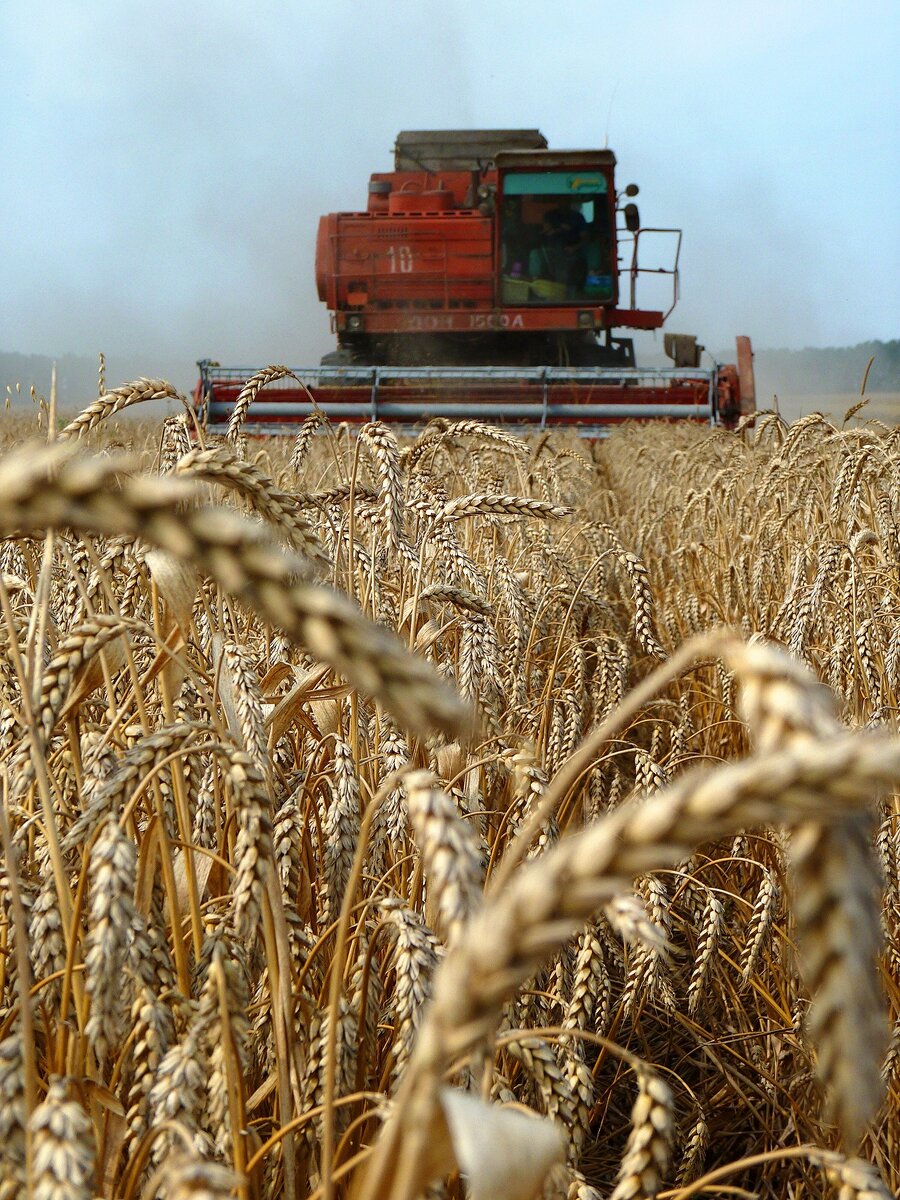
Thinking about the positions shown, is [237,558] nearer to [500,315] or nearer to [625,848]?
[625,848]

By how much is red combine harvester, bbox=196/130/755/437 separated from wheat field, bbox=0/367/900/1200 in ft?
28.5

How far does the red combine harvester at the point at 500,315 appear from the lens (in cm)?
1180

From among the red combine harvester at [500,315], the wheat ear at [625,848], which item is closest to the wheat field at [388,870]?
the wheat ear at [625,848]

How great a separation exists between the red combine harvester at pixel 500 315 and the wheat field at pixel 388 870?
342 inches

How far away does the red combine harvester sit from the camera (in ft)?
38.7

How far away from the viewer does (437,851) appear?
61cm

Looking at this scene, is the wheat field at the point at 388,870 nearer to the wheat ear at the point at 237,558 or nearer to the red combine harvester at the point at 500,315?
the wheat ear at the point at 237,558

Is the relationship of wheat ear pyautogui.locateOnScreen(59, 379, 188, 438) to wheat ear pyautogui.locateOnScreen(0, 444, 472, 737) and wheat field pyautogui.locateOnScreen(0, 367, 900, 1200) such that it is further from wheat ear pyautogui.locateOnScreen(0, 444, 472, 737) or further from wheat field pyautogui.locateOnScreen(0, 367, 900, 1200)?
wheat ear pyautogui.locateOnScreen(0, 444, 472, 737)

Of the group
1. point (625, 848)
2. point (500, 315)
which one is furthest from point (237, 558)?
point (500, 315)

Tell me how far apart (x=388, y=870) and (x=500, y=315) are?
519 inches

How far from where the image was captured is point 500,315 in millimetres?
14117

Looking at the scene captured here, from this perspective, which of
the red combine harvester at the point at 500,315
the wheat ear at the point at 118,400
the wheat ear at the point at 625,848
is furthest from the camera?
the red combine harvester at the point at 500,315

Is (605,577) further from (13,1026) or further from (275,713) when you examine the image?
(13,1026)

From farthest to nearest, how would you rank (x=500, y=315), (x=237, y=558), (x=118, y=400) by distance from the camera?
(x=500, y=315) < (x=118, y=400) < (x=237, y=558)
